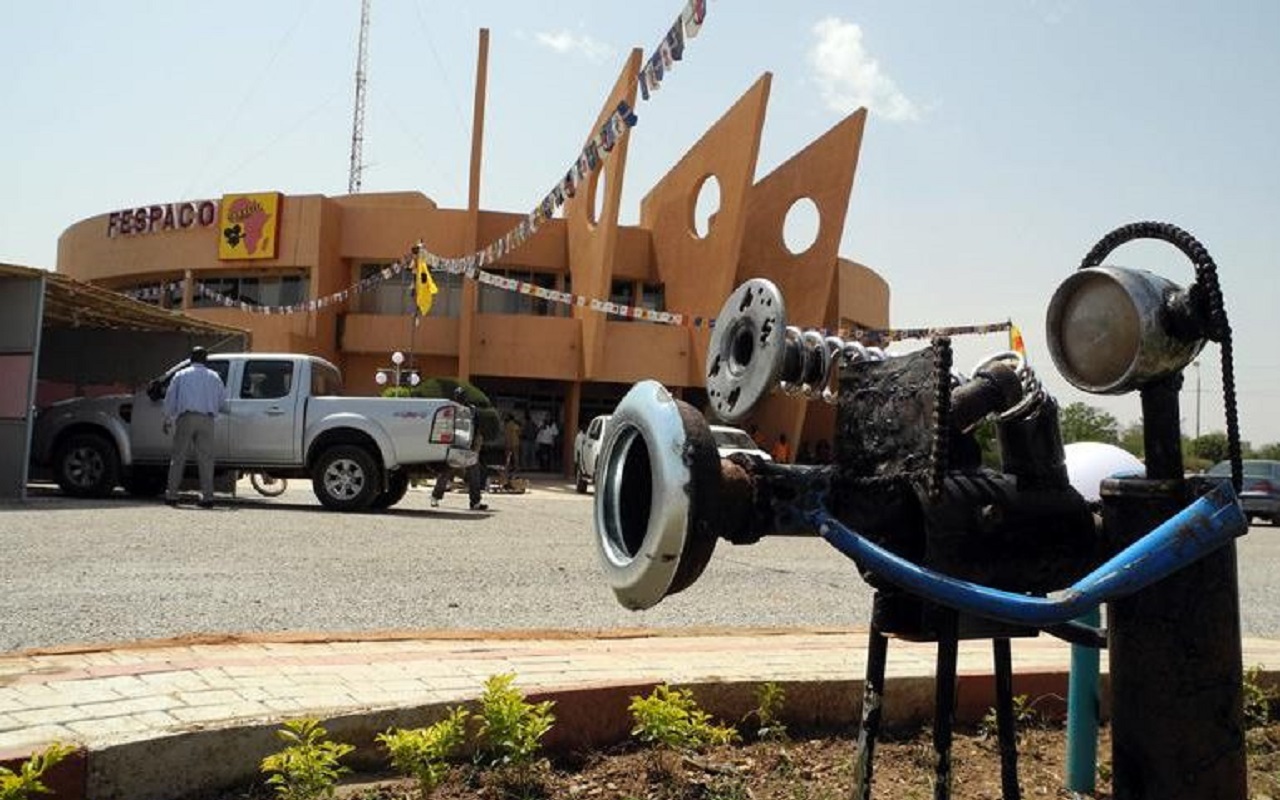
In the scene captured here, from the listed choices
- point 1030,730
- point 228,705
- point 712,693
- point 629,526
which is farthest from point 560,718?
point 1030,730

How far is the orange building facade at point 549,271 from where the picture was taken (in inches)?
1128

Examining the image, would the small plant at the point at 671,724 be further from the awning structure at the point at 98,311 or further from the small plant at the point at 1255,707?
the awning structure at the point at 98,311

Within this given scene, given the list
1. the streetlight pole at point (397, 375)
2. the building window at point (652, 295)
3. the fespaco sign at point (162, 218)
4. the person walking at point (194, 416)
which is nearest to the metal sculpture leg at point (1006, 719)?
the person walking at point (194, 416)

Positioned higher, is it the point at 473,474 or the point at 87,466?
the point at 473,474

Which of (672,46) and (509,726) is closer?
(509,726)

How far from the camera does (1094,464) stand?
8.37 ft

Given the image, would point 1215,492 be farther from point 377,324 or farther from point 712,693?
point 377,324

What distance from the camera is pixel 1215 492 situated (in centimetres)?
173

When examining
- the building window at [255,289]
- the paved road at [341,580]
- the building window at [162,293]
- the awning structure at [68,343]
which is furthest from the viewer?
the building window at [162,293]

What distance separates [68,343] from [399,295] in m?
15.8

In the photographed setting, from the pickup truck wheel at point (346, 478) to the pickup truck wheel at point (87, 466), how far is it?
9.08ft

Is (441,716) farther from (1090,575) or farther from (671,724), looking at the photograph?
(1090,575)

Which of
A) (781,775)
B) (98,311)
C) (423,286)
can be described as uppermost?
(423,286)

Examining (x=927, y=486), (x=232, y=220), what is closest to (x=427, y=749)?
(x=927, y=486)
